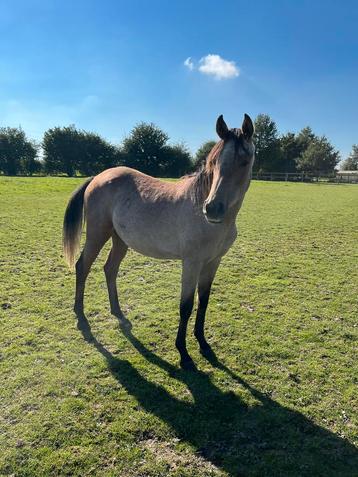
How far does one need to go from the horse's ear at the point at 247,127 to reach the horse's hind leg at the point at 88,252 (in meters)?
2.20

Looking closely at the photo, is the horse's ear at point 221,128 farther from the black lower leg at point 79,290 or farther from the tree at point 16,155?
the tree at point 16,155

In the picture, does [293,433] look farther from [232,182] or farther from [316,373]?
[232,182]

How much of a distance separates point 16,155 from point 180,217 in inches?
2004

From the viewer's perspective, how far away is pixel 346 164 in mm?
103188

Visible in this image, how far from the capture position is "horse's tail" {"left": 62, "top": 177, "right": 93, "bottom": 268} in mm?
4387

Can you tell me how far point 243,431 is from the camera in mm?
2486

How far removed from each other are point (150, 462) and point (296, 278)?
451 centimetres

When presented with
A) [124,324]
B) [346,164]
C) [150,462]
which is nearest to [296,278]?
[124,324]

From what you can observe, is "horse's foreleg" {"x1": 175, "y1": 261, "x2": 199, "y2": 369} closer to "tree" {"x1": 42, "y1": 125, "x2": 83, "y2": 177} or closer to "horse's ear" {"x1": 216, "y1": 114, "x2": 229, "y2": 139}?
"horse's ear" {"x1": 216, "y1": 114, "x2": 229, "y2": 139}

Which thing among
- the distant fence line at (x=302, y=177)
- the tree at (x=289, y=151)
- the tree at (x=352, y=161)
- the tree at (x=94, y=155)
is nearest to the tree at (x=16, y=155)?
the tree at (x=94, y=155)

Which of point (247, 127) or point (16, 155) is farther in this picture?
point (16, 155)

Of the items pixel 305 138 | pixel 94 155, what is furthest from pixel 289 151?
pixel 94 155

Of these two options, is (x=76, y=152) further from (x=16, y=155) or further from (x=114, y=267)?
(x=114, y=267)

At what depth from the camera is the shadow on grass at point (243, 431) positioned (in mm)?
2197
